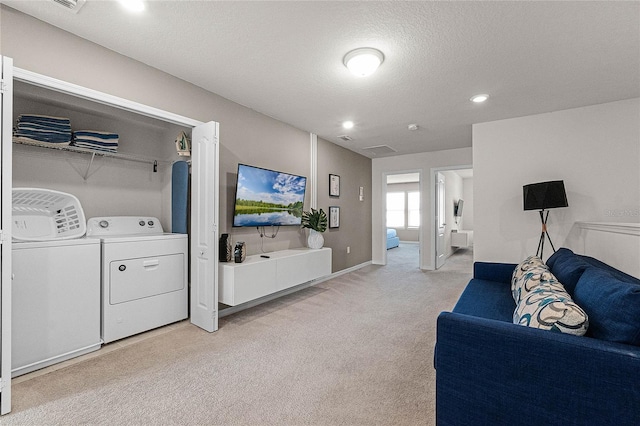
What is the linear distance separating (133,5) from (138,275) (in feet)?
6.97

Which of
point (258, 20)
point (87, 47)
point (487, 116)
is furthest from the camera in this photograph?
point (487, 116)

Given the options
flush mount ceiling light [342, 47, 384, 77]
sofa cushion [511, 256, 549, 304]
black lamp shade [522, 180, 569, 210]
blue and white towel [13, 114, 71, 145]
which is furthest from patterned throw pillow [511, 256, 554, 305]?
blue and white towel [13, 114, 71, 145]

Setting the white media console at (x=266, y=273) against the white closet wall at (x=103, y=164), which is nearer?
the white closet wall at (x=103, y=164)

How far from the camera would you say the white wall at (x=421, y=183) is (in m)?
5.68

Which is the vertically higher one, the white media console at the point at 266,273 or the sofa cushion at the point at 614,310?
the sofa cushion at the point at 614,310

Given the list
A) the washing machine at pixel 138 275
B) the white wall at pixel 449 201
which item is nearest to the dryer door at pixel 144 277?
the washing machine at pixel 138 275

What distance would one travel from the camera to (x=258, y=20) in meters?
1.96

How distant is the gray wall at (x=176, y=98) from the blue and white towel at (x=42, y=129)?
1.78 feet

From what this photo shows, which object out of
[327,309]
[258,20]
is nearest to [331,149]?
[327,309]

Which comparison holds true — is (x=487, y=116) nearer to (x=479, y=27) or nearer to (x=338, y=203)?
(x=479, y=27)

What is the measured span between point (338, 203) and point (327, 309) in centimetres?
231

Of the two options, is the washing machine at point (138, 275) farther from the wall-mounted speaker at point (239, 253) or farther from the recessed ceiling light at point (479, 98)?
the recessed ceiling light at point (479, 98)

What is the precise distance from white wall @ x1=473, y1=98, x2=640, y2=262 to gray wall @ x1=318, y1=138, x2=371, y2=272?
2.24m

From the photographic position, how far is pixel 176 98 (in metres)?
2.81
